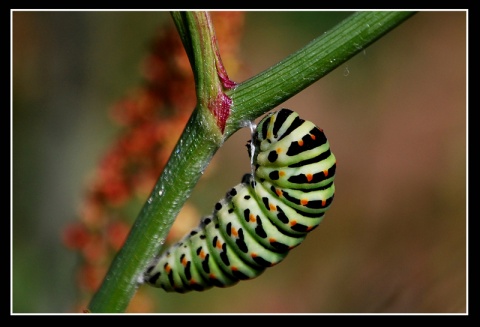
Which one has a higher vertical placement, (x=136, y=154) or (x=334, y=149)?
(x=334, y=149)

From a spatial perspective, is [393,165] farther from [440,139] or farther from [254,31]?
[254,31]

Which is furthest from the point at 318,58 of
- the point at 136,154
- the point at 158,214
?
the point at 136,154

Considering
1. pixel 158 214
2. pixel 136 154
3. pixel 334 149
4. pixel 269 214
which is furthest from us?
pixel 334 149

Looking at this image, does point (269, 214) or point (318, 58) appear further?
point (269, 214)

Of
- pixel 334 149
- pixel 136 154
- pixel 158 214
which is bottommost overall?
pixel 158 214

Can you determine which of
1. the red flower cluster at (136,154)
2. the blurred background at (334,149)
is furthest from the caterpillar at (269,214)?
the red flower cluster at (136,154)

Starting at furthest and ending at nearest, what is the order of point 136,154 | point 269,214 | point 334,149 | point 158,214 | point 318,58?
1. point 334,149
2. point 136,154
3. point 269,214
4. point 158,214
5. point 318,58

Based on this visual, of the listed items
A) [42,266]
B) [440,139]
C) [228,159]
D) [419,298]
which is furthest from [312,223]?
[440,139]

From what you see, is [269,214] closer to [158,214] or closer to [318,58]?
[158,214]
